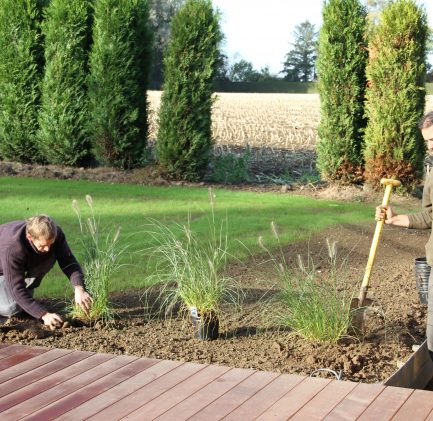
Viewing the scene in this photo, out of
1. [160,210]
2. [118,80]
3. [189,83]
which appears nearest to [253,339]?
[160,210]

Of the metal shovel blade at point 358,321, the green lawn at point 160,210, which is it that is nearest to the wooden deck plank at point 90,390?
the metal shovel blade at point 358,321

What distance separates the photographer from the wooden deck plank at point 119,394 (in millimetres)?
3574

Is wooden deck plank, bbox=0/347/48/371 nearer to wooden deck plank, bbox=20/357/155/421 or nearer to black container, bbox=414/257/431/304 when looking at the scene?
wooden deck plank, bbox=20/357/155/421

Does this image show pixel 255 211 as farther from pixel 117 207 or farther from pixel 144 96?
pixel 144 96

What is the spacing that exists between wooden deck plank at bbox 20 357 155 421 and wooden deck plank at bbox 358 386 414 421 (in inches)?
51.4

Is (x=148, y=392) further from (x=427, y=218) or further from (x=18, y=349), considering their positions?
(x=427, y=218)

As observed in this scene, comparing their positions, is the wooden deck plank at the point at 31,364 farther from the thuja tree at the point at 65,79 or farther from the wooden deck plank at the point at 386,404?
the thuja tree at the point at 65,79

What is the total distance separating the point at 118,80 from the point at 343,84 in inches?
167

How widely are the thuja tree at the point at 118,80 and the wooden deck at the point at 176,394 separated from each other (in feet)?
33.5

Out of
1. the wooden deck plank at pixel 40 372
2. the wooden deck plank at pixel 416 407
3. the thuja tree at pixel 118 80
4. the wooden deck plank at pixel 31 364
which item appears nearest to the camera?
the wooden deck plank at pixel 416 407

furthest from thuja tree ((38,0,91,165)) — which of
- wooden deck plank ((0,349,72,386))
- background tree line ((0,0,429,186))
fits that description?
wooden deck plank ((0,349,72,386))

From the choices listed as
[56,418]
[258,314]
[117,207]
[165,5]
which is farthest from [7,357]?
[165,5]

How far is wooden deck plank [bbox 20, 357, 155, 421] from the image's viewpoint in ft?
11.8

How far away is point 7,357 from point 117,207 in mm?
6347
